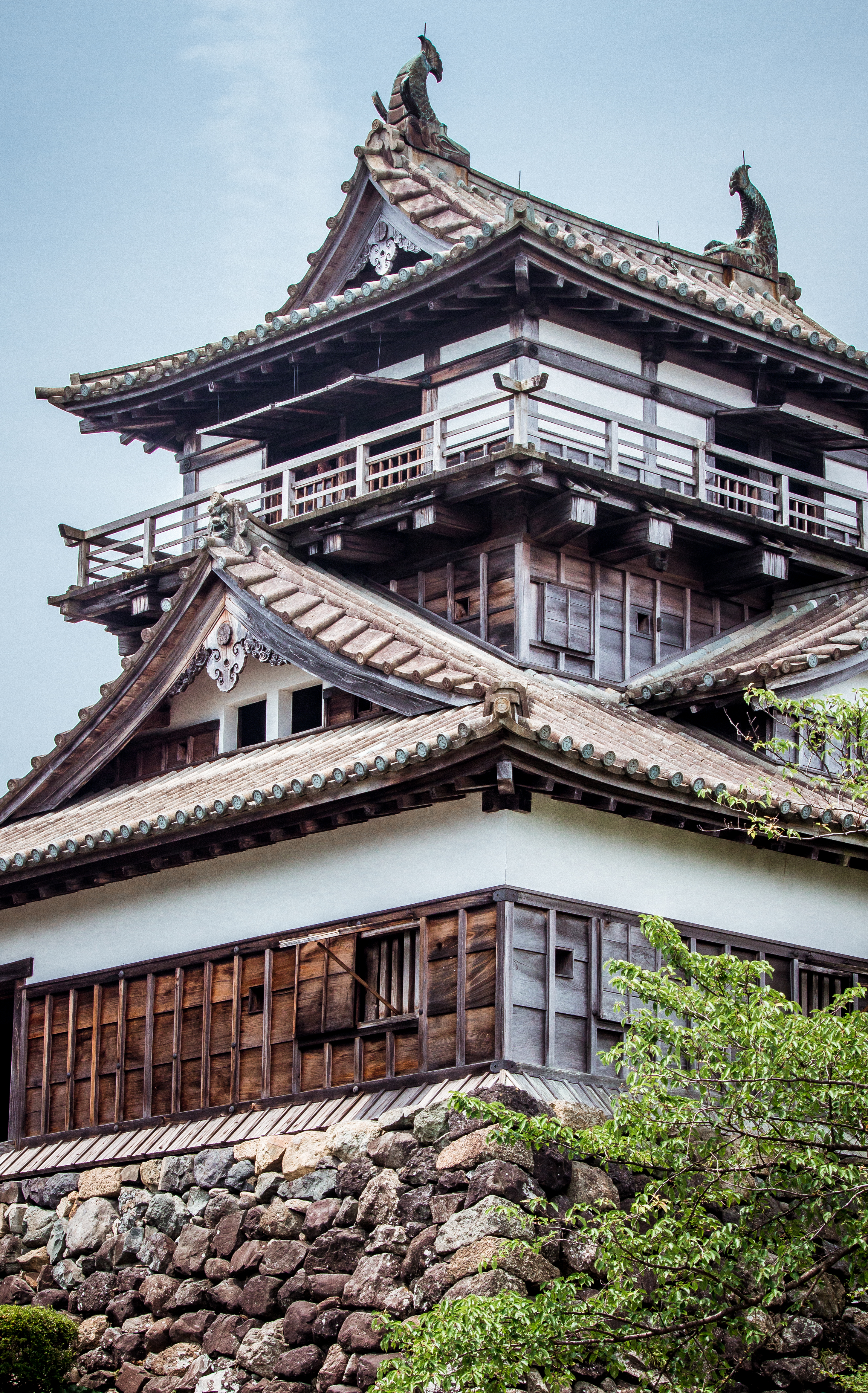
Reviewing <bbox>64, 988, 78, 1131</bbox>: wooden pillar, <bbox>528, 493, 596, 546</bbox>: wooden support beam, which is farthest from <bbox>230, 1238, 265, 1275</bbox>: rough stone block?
<bbox>528, 493, 596, 546</bbox>: wooden support beam

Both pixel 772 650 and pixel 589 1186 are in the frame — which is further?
pixel 772 650

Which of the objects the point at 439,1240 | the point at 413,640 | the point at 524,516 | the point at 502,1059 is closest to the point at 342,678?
the point at 413,640

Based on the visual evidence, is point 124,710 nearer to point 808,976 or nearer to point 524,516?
point 524,516

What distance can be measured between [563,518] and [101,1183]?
32.2 ft

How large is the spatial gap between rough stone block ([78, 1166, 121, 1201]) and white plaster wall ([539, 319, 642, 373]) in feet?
40.0

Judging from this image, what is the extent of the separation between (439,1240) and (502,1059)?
6.32 feet

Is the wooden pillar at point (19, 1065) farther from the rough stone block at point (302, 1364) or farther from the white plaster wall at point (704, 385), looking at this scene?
the white plaster wall at point (704, 385)

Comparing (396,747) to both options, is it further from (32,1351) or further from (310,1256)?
(32,1351)

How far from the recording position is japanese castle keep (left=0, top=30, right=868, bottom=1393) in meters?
19.1

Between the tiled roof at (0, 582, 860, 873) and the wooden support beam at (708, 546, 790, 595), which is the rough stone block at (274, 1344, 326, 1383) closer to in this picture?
the tiled roof at (0, 582, 860, 873)

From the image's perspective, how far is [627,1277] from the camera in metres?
15.1

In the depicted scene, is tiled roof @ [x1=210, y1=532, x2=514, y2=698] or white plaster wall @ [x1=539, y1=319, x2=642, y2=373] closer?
tiled roof @ [x1=210, y1=532, x2=514, y2=698]

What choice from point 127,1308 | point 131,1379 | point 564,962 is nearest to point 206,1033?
point 127,1308

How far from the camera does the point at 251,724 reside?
25219 millimetres
